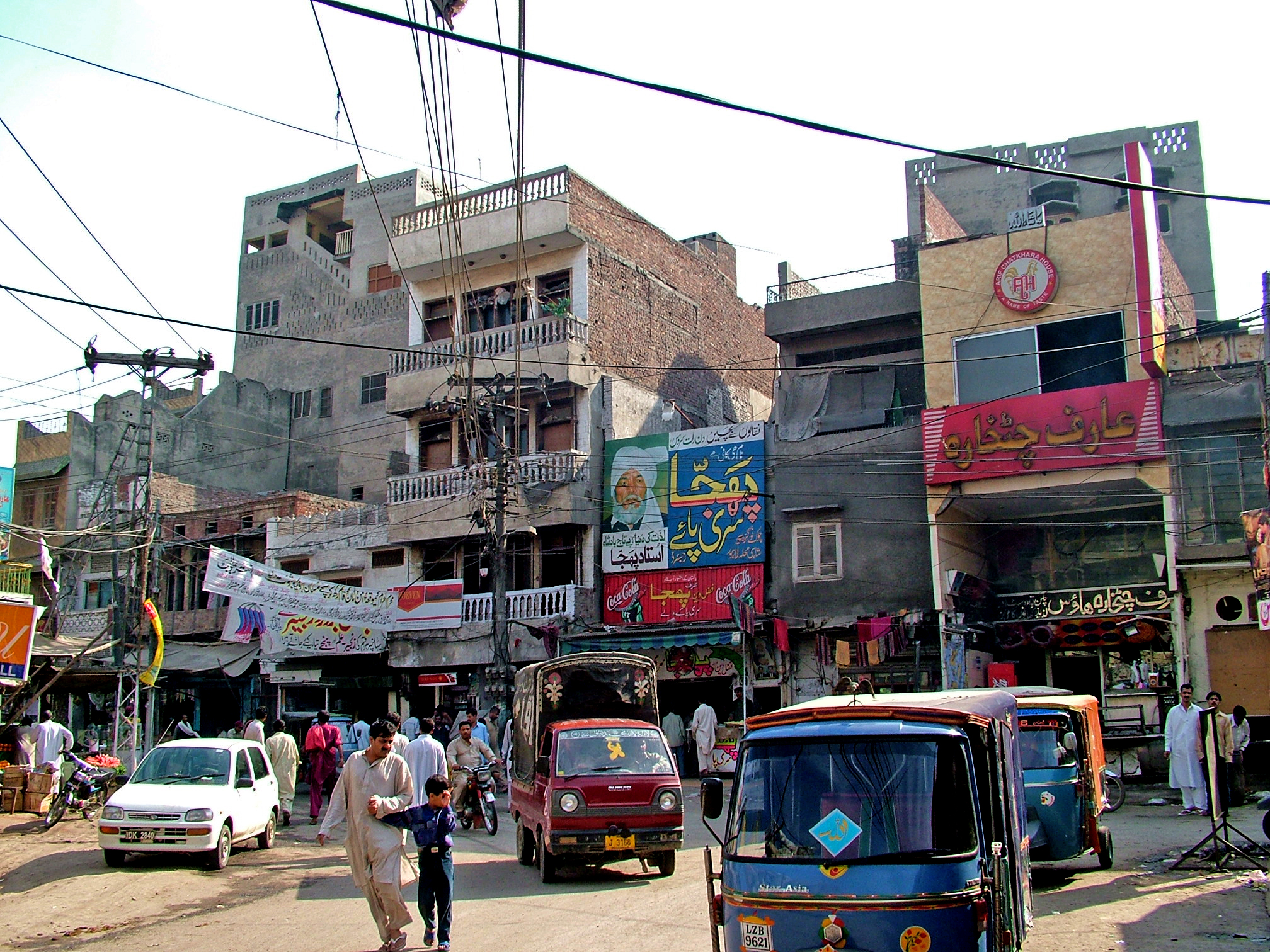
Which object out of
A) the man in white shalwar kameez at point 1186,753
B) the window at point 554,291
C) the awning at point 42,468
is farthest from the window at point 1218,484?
the awning at point 42,468

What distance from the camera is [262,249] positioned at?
1874 inches

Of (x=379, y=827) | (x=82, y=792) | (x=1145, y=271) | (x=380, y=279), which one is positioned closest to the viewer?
(x=379, y=827)

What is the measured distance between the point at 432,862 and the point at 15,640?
10692 mm

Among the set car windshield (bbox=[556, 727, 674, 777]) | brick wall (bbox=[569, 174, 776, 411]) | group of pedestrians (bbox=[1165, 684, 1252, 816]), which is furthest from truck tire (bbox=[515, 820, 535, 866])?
brick wall (bbox=[569, 174, 776, 411])

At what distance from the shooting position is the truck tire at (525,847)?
14047mm

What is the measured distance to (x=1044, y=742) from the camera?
11.9 meters

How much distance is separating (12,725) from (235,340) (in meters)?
30.2

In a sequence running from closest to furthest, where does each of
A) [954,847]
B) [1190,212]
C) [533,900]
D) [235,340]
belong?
[954,847] < [533,900] < [1190,212] < [235,340]

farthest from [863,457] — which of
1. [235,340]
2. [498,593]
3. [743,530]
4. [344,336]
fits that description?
[235,340]

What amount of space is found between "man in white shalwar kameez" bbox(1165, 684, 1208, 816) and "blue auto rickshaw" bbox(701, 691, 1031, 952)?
34.1 feet

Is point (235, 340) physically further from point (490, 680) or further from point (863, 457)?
point (863, 457)

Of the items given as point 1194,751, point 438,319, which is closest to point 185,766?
point 1194,751

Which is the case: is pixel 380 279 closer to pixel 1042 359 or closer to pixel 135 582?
pixel 135 582

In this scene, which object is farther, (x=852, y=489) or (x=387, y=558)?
(x=387, y=558)
